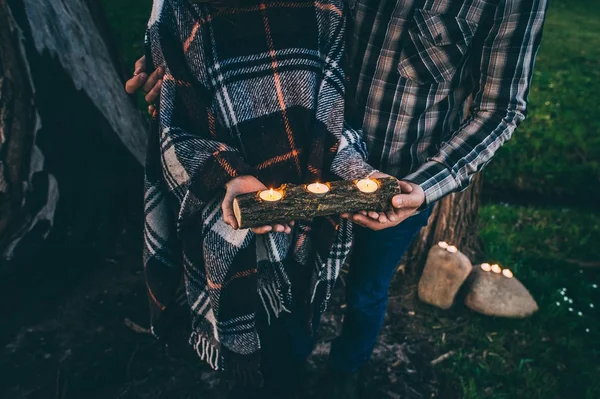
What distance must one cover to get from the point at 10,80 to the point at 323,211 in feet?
7.12

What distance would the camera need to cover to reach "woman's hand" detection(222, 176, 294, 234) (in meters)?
1.63

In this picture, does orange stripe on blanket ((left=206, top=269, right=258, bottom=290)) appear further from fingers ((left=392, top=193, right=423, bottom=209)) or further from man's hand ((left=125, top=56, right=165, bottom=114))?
man's hand ((left=125, top=56, right=165, bottom=114))

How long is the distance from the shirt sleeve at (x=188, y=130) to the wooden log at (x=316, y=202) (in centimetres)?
17

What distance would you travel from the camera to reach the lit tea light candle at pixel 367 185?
1.64 meters

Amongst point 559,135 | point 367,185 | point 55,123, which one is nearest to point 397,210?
point 367,185

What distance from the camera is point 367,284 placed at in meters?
2.29

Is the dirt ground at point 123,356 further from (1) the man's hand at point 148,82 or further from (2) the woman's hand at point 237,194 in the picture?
(1) the man's hand at point 148,82

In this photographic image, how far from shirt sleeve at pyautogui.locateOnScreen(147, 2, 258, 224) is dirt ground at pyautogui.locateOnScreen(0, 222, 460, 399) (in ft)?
5.03

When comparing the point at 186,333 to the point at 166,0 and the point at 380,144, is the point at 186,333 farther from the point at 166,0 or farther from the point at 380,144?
the point at 166,0

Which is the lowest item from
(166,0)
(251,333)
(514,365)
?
(514,365)

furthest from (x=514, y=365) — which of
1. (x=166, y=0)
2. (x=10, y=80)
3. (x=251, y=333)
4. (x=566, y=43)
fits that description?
→ (x=566, y=43)

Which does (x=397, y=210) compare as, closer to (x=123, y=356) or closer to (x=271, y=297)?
(x=271, y=297)

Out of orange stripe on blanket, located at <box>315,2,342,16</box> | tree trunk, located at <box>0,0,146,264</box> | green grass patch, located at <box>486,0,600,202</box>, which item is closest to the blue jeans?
orange stripe on blanket, located at <box>315,2,342,16</box>

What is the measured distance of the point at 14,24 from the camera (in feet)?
8.52
